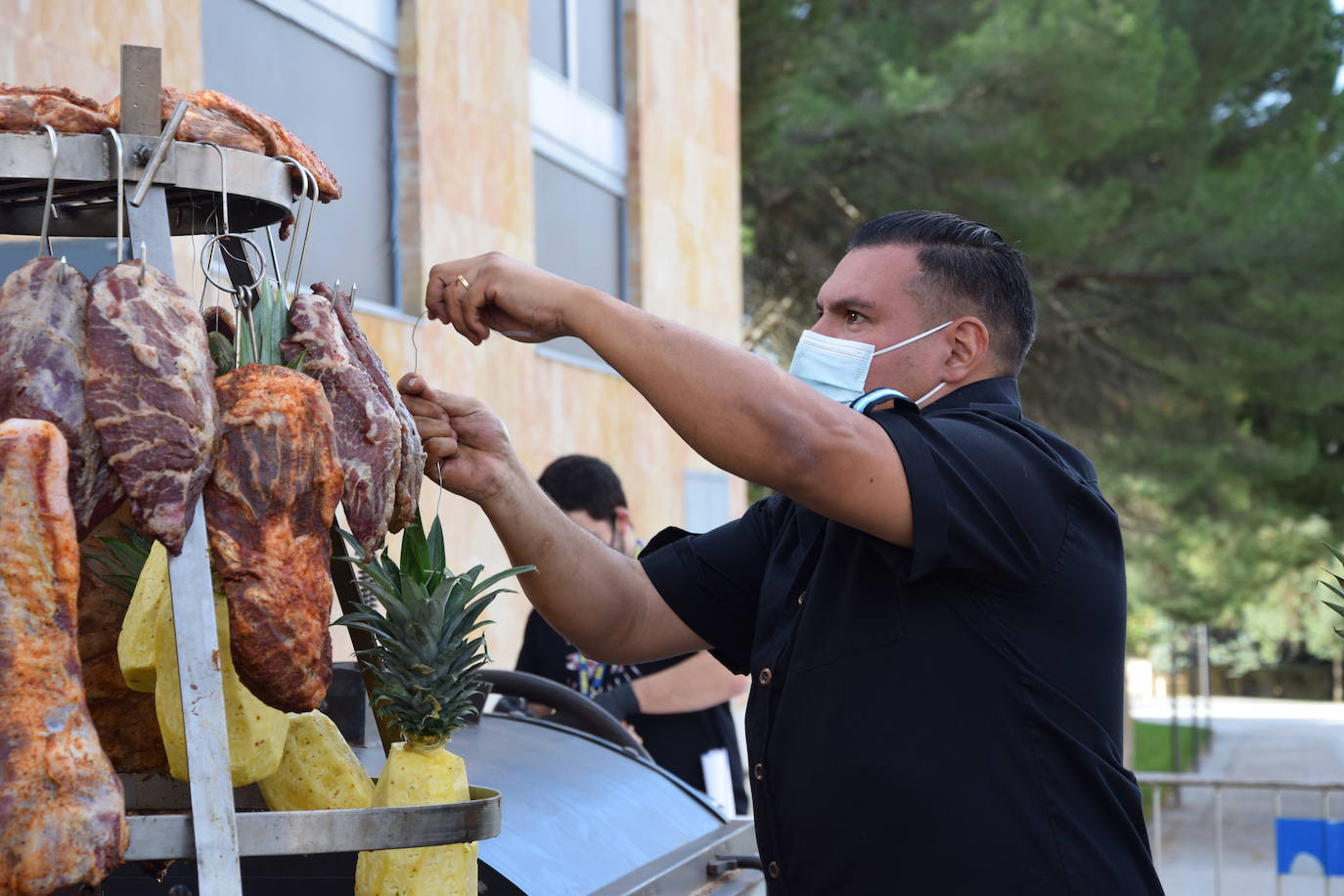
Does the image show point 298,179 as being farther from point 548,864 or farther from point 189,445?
point 548,864

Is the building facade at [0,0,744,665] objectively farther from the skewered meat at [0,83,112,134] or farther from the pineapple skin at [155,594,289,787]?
the pineapple skin at [155,594,289,787]

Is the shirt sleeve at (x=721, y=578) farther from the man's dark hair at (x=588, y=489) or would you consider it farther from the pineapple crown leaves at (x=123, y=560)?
the man's dark hair at (x=588, y=489)

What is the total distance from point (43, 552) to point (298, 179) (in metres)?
0.71

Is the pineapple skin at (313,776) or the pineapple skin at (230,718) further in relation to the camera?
the pineapple skin at (313,776)

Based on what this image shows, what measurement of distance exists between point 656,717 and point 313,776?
125 inches

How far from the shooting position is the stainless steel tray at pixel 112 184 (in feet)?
6.14

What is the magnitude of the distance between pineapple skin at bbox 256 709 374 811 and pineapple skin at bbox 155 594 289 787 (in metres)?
0.15

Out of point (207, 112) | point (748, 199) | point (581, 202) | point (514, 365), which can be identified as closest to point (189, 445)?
point (207, 112)

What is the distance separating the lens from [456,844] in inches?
83.0

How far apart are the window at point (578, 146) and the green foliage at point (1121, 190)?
4.35 meters

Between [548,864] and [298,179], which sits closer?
[298,179]

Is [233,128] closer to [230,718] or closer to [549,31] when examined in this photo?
[230,718]

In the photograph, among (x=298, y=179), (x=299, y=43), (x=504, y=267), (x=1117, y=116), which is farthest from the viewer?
(x=1117, y=116)

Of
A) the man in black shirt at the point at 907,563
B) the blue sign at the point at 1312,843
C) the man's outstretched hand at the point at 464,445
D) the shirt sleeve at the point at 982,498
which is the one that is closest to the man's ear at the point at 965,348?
the man in black shirt at the point at 907,563
